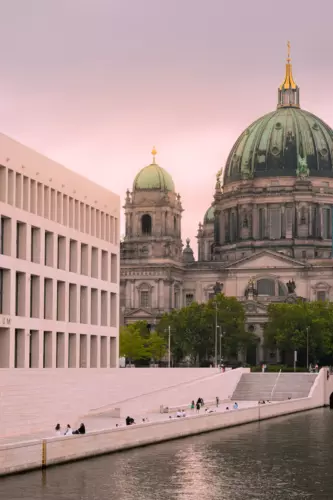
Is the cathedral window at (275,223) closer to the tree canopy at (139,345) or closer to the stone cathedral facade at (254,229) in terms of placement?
the stone cathedral facade at (254,229)

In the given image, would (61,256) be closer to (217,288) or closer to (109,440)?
(109,440)

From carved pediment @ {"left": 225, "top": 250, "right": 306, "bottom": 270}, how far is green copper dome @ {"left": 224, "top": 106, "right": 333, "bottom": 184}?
15844 mm

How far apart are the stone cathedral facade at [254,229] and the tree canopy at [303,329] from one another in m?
17.6

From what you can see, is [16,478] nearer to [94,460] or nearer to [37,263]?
[94,460]

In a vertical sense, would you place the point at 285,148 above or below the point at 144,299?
above

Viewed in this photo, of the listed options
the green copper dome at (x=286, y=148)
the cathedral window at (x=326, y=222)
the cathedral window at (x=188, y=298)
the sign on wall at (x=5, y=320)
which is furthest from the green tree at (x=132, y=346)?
the sign on wall at (x=5, y=320)

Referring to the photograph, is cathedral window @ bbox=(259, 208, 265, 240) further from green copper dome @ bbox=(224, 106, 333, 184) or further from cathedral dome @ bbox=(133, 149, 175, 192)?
cathedral dome @ bbox=(133, 149, 175, 192)

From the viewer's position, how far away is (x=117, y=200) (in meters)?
90.6

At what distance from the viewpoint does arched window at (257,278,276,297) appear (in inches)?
6939

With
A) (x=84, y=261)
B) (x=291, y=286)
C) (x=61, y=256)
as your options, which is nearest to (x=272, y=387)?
(x=84, y=261)

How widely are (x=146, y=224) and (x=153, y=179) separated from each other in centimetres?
735

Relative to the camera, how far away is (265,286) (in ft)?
579

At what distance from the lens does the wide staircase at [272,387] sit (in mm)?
106375

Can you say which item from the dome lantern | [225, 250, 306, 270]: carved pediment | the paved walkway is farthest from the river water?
the dome lantern
